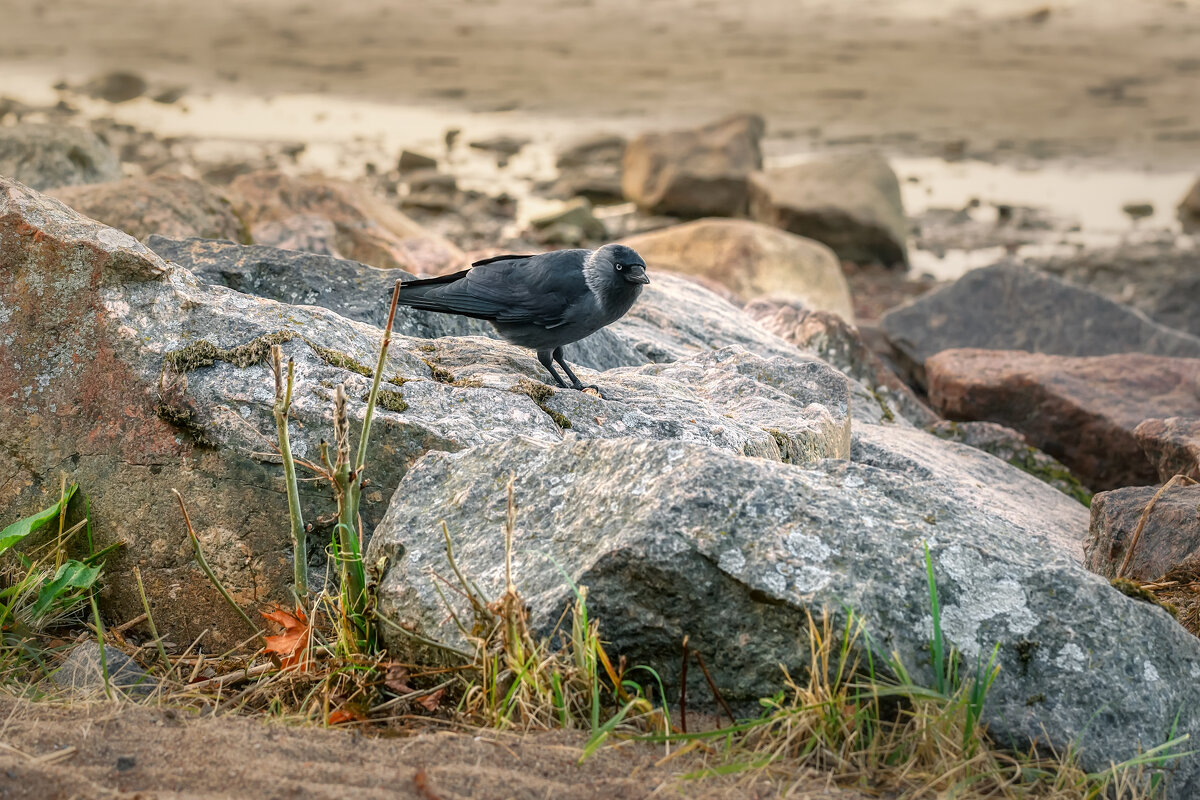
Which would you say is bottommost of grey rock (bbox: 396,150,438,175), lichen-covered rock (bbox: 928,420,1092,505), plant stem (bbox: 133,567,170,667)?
lichen-covered rock (bbox: 928,420,1092,505)

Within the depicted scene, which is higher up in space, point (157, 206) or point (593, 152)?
point (157, 206)

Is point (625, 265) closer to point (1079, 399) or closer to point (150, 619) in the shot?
point (150, 619)

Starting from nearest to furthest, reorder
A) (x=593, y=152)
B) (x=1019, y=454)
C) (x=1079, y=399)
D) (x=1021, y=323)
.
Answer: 1. (x=1019, y=454)
2. (x=1079, y=399)
3. (x=1021, y=323)
4. (x=593, y=152)

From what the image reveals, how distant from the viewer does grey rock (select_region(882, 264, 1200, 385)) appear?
9117mm

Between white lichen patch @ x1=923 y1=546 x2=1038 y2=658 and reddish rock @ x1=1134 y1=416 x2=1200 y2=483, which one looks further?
reddish rock @ x1=1134 y1=416 x2=1200 y2=483

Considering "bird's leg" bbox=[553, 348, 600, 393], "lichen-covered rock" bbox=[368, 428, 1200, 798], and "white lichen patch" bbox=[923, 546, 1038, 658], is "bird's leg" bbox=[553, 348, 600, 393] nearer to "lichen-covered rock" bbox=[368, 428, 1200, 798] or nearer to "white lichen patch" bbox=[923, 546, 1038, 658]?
"lichen-covered rock" bbox=[368, 428, 1200, 798]

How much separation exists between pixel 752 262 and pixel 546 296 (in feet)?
20.4

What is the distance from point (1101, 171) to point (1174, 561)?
13.9 metres

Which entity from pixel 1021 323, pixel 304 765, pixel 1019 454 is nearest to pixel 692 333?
pixel 1019 454

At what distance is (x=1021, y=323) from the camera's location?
940 centimetres

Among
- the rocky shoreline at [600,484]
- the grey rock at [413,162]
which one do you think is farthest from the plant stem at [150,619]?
the grey rock at [413,162]

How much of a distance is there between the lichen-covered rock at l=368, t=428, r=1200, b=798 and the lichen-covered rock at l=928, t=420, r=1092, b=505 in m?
3.88

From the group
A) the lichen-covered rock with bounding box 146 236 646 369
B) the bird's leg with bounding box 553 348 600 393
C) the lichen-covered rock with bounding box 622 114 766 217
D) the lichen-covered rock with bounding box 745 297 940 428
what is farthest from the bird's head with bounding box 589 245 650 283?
the lichen-covered rock with bounding box 622 114 766 217

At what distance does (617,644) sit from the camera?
282 centimetres
